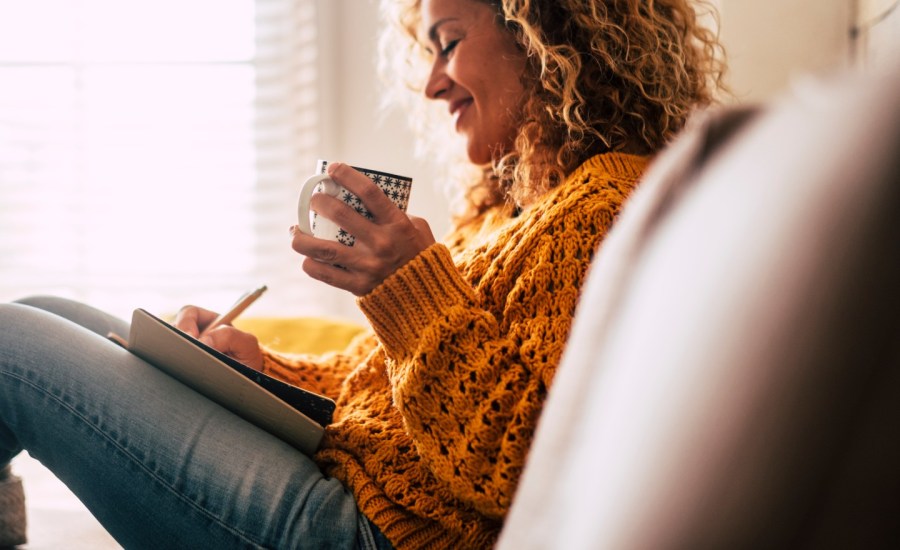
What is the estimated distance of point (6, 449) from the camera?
3.13ft

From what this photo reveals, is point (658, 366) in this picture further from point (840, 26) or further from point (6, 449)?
point (840, 26)

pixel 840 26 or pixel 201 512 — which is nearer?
pixel 201 512

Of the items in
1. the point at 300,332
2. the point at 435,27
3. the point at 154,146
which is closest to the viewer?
the point at 435,27

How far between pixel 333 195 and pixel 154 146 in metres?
1.52

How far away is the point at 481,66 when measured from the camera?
3.29 ft

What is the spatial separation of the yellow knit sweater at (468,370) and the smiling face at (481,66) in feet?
0.69

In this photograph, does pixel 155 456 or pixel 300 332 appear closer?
pixel 155 456

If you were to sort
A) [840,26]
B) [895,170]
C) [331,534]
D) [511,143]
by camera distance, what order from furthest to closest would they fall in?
[840,26], [511,143], [331,534], [895,170]

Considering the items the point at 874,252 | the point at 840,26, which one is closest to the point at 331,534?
the point at 874,252

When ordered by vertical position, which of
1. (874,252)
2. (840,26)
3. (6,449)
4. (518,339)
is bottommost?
(6,449)

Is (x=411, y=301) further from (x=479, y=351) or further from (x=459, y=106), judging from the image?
(x=459, y=106)

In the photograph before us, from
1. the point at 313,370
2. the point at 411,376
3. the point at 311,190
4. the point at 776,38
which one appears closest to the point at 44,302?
the point at 313,370

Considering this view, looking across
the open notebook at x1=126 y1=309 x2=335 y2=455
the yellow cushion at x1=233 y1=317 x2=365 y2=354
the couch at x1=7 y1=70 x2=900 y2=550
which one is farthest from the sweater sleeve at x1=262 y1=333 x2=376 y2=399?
the couch at x1=7 y1=70 x2=900 y2=550

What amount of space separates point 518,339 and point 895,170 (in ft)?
1.59
